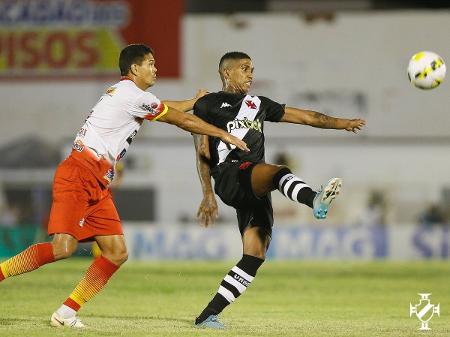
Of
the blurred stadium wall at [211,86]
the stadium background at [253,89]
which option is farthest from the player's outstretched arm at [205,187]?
the blurred stadium wall at [211,86]

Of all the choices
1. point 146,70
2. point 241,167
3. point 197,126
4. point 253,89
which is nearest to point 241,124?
point 241,167

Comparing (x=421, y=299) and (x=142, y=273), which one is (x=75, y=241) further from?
(x=142, y=273)

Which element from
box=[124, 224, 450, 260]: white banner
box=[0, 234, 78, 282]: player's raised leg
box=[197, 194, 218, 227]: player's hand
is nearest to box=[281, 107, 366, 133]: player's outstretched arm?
box=[197, 194, 218, 227]: player's hand

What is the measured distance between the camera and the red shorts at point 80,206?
866cm

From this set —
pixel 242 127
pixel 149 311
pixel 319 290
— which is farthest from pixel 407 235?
pixel 242 127

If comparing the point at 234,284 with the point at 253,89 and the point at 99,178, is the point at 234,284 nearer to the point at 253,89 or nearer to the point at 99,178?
the point at 99,178

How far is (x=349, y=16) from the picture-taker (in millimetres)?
30250

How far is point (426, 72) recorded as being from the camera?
32.9 ft

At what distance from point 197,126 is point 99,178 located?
952 millimetres

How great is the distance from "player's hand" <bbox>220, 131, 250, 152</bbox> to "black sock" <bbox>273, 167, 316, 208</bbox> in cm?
38

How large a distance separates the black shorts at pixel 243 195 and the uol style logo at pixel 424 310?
1.64m

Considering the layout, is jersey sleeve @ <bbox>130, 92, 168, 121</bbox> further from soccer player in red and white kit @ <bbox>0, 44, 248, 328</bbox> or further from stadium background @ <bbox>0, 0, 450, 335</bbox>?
stadium background @ <bbox>0, 0, 450, 335</bbox>

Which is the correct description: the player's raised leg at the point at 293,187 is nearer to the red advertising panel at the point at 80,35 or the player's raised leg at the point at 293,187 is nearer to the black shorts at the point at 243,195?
the black shorts at the point at 243,195

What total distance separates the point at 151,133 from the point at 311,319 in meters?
21.2
